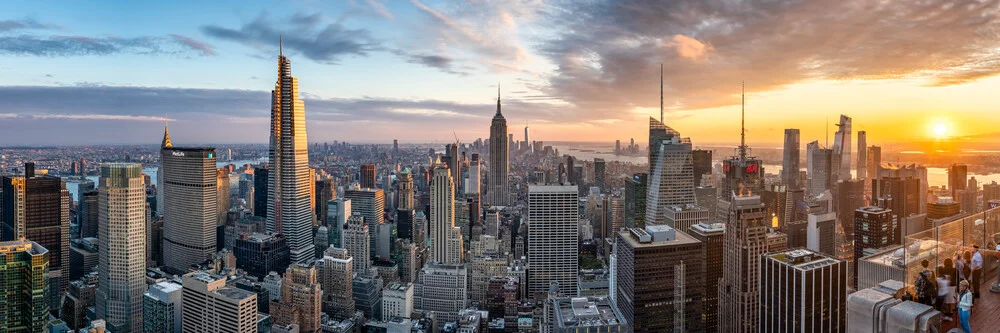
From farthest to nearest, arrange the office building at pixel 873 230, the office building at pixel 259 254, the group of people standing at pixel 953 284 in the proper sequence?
the office building at pixel 259 254 → the office building at pixel 873 230 → the group of people standing at pixel 953 284

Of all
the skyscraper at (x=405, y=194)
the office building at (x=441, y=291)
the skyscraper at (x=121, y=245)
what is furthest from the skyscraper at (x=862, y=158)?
the skyscraper at (x=121, y=245)

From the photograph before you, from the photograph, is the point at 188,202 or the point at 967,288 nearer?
the point at 967,288

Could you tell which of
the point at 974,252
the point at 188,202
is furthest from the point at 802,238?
the point at 188,202

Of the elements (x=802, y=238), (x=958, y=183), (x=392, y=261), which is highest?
(x=958, y=183)

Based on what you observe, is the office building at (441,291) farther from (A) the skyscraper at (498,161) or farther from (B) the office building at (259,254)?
(A) the skyscraper at (498,161)

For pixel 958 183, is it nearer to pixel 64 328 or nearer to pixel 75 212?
pixel 64 328

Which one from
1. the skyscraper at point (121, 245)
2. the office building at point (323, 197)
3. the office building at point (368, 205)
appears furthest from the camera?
the office building at point (323, 197)

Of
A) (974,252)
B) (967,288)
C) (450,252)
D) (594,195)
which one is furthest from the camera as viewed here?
(594,195)
